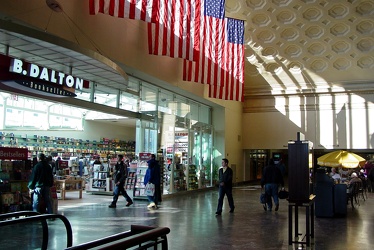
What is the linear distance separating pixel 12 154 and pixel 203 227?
4502 mm

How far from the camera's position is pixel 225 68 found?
16.7 meters

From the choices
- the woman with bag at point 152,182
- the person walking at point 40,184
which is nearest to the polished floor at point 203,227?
the woman with bag at point 152,182

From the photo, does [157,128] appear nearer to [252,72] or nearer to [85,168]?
[85,168]

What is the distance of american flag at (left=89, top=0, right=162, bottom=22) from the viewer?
31.0 feet

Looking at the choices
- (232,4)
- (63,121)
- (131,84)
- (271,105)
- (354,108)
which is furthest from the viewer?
(271,105)

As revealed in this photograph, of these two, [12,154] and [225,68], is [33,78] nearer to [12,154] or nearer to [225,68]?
[12,154]

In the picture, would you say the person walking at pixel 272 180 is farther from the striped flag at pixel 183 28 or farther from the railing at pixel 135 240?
the railing at pixel 135 240

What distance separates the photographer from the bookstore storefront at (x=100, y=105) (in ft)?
28.8

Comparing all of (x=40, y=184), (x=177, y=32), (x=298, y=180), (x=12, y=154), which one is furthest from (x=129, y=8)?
(x=298, y=180)

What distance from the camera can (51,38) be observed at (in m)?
7.88

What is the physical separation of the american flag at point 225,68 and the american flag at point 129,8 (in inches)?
162

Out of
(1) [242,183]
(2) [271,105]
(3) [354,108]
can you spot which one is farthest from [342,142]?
(1) [242,183]

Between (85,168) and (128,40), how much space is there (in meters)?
9.32

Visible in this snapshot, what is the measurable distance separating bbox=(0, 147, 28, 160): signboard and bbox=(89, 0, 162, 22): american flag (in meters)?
3.58
